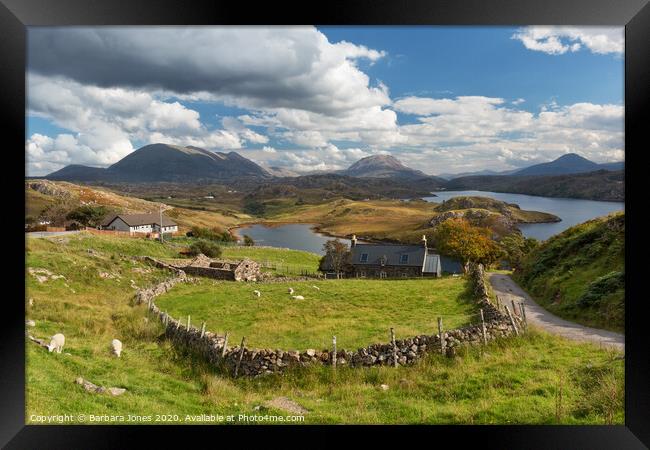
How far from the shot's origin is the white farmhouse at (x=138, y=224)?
35.5 feet

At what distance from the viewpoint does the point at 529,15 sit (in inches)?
159

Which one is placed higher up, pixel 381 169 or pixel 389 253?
pixel 381 169

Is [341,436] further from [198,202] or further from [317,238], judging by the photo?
[198,202]

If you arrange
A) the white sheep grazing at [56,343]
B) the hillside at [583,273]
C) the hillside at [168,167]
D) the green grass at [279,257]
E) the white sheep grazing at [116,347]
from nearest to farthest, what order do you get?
the white sheep grazing at [56,343], the white sheep grazing at [116,347], the hillside at [583,273], the hillside at [168,167], the green grass at [279,257]

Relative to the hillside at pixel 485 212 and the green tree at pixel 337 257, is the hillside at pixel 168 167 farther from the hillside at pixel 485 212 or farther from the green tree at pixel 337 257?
the hillside at pixel 485 212

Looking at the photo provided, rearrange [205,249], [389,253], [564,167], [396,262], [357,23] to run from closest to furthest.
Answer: [357,23], [564,167], [396,262], [389,253], [205,249]

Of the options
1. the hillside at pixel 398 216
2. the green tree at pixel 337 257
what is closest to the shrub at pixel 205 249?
the green tree at pixel 337 257

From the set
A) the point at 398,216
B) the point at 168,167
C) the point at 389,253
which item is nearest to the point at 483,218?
the point at 398,216

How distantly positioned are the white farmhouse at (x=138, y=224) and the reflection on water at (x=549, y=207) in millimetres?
8499

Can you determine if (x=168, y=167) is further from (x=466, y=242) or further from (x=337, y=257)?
(x=466, y=242)

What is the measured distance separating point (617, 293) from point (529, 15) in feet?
19.1

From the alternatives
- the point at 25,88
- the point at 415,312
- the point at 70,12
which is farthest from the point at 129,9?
the point at 415,312

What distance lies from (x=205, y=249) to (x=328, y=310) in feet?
26.4

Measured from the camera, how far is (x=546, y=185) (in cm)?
721
